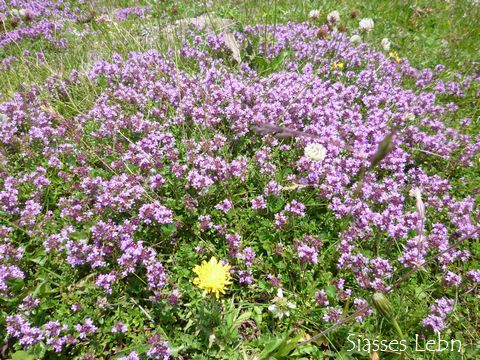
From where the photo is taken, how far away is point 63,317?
9.62 ft

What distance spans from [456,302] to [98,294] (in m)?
3.09

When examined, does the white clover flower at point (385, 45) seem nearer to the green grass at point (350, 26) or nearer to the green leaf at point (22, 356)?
the green grass at point (350, 26)

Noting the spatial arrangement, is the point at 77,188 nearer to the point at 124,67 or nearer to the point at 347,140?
the point at 124,67

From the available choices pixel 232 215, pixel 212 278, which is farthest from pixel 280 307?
pixel 232 215

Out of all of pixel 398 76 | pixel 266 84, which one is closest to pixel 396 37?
pixel 398 76

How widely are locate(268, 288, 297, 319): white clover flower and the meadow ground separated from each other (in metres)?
0.02

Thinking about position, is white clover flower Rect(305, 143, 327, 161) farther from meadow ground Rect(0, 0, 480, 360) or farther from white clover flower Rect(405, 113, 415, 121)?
white clover flower Rect(405, 113, 415, 121)

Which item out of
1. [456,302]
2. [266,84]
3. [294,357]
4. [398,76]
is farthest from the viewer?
[398,76]

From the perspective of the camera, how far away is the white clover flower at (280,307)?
289 centimetres

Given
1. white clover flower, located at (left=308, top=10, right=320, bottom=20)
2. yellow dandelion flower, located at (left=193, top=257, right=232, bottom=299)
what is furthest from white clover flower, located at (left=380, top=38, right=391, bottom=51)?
yellow dandelion flower, located at (left=193, top=257, right=232, bottom=299)

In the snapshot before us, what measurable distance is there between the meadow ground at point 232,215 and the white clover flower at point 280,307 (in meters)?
0.02

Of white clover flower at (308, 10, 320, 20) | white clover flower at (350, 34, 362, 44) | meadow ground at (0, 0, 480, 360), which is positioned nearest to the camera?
meadow ground at (0, 0, 480, 360)

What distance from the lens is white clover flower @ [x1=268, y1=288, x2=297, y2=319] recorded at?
2.89 meters

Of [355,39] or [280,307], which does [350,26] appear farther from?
[280,307]
